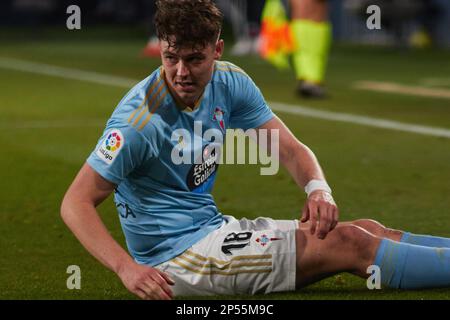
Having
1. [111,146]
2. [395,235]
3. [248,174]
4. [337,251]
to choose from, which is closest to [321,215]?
[337,251]

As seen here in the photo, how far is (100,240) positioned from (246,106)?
41.3 inches

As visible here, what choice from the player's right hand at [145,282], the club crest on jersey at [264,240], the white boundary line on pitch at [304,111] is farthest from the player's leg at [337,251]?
the white boundary line on pitch at [304,111]

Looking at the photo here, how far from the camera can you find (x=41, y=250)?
614cm

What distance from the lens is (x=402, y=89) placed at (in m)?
15.0

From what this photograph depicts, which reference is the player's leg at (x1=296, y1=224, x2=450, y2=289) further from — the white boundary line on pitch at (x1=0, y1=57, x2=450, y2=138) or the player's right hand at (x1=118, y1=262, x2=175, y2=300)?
the white boundary line on pitch at (x1=0, y1=57, x2=450, y2=138)

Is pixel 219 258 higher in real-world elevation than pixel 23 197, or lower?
higher

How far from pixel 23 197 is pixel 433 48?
16602mm

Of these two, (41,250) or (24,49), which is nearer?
(41,250)

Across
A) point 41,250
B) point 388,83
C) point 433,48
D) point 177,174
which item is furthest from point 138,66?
point 177,174

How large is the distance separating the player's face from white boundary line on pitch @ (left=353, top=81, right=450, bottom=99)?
370 inches

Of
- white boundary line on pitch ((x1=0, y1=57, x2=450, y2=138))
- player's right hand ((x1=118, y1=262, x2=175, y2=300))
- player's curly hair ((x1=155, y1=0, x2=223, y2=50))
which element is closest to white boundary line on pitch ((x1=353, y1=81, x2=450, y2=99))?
white boundary line on pitch ((x1=0, y1=57, x2=450, y2=138))

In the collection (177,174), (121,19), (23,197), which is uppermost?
(177,174)

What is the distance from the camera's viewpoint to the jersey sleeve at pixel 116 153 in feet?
14.8

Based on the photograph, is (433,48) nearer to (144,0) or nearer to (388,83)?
(388,83)
